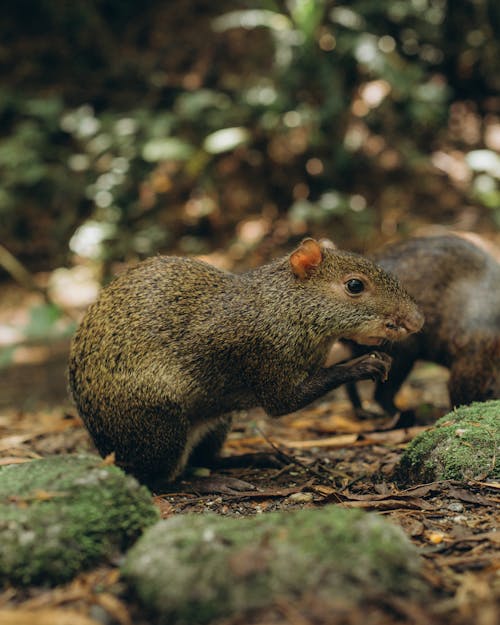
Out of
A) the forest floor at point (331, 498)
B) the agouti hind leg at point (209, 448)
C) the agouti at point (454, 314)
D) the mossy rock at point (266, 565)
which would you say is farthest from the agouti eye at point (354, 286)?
the mossy rock at point (266, 565)

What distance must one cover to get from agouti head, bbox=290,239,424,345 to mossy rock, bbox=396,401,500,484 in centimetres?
65

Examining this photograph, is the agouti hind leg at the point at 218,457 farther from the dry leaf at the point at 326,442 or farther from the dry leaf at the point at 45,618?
the dry leaf at the point at 45,618

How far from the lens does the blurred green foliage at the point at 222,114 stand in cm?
1045

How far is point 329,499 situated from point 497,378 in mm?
2196

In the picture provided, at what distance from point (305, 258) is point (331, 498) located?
4.92 feet

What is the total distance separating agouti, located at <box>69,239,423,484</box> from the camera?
4.23 meters

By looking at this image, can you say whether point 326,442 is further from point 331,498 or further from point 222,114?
point 222,114

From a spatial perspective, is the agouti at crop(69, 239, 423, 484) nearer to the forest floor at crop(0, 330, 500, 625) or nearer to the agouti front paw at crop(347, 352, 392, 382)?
the agouti front paw at crop(347, 352, 392, 382)

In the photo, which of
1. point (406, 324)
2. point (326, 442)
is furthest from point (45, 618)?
point (326, 442)

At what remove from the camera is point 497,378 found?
17.8 feet

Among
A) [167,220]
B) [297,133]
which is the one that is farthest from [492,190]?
[167,220]

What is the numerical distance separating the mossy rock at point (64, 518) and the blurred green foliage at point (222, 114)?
7437 millimetres

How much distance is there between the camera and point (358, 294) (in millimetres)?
4480

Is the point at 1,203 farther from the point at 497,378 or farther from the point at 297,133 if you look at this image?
the point at 497,378
